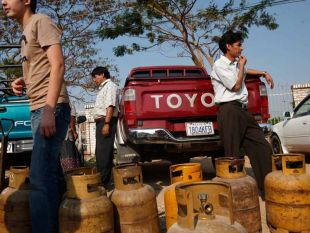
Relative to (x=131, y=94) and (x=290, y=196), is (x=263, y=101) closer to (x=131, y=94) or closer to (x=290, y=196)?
(x=131, y=94)

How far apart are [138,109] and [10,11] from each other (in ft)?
8.36

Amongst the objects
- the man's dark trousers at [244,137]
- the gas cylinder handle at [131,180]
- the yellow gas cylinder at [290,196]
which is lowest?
the yellow gas cylinder at [290,196]

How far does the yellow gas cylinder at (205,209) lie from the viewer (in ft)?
6.36

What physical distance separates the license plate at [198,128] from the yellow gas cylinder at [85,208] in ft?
7.99

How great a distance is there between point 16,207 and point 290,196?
2211 millimetres

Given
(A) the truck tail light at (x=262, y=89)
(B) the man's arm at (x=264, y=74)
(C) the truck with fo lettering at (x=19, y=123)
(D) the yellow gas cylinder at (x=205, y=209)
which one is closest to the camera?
(D) the yellow gas cylinder at (x=205, y=209)

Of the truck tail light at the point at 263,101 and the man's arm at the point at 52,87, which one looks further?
the truck tail light at the point at 263,101

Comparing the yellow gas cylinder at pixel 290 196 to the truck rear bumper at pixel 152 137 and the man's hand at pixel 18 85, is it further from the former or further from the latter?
the man's hand at pixel 18 85

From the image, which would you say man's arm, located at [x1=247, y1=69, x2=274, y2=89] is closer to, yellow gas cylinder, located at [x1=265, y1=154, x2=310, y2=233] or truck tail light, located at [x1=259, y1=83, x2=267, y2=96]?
truck tail light, located at [x1=259, y1=83, x2=267, y2=96]

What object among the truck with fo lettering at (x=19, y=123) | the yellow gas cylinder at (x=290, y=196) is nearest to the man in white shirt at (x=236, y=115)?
the yellow gas cylinder at (x=290, y=196)

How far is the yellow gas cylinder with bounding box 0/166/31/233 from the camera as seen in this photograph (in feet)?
9.87

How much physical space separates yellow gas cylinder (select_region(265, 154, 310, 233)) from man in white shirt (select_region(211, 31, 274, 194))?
3.14 feet

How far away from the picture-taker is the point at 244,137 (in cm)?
424

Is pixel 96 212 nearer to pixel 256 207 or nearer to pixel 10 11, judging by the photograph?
pixel 256 207
